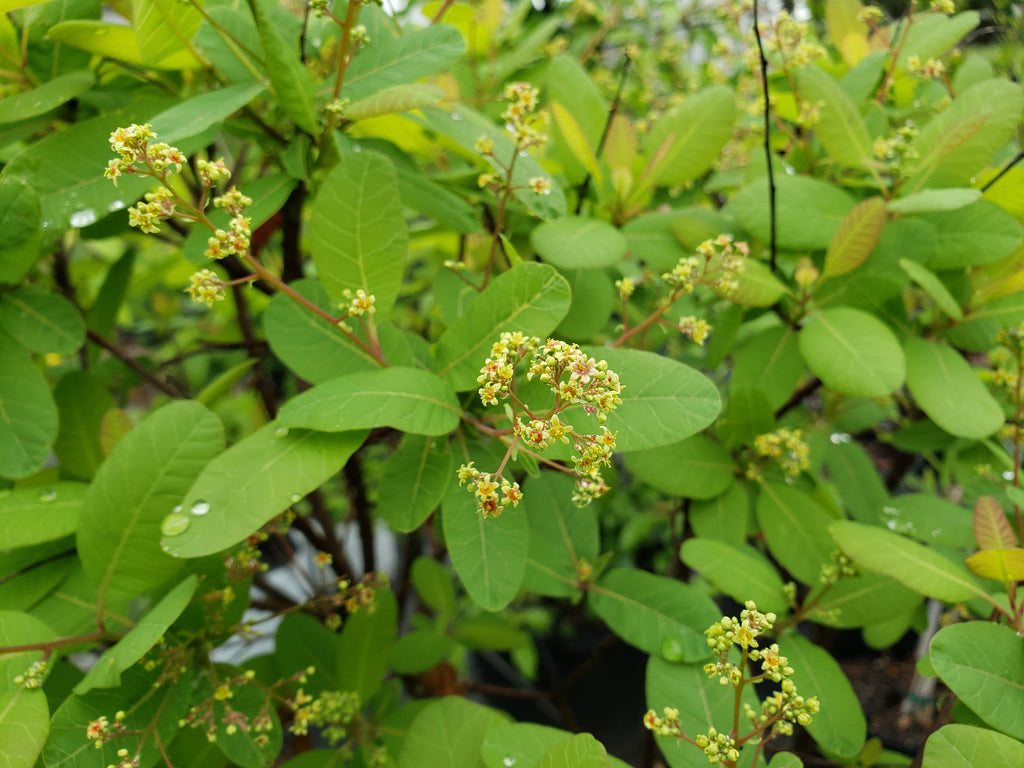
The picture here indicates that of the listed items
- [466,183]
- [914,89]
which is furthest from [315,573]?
[914,89]

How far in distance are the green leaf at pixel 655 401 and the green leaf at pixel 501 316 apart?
0.28 feet

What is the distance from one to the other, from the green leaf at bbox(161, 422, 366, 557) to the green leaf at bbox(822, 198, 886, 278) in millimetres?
801

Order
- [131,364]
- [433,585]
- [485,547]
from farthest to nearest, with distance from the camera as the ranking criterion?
[433,585] < [131,364] < [485,547]

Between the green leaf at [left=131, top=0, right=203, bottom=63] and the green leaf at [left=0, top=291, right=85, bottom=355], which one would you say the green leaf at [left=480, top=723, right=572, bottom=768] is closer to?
the green leaf at [left=0, top=291, right=85, bottom=355]

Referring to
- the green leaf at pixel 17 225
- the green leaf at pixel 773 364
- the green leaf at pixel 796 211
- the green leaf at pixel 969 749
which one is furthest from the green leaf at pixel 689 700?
the green leaf at pixel 17 225

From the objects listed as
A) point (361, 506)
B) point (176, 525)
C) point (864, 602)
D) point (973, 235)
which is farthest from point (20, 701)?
point (973, 235)

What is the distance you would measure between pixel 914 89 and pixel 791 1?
1.50 ft

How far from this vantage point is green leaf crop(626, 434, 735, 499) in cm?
108

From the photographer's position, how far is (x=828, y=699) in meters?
0.96

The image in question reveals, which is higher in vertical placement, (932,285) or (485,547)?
(932,285)

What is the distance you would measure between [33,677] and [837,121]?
56.6 inches

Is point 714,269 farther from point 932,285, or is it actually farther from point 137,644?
point 137,644

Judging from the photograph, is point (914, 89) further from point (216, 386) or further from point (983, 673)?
point (216, 386)

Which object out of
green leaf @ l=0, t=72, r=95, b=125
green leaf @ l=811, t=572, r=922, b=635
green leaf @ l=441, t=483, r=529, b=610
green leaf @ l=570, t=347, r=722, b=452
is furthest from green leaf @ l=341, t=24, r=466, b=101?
green leaf @ l=811, t=572, r=922, b=635
